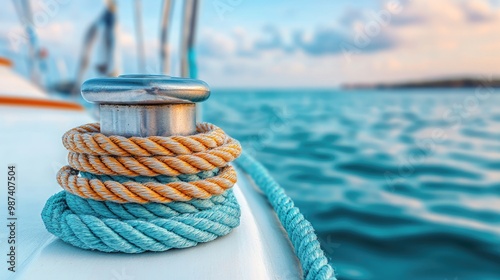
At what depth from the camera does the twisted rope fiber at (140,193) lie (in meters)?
0.74

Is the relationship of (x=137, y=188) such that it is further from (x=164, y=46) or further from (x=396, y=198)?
(x=396, y=198)

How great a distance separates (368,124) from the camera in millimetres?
9141

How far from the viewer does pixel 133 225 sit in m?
0.74

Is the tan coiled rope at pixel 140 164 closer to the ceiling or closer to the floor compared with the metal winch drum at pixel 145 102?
closer to the floor

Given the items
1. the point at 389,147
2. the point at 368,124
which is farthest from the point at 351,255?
the point at 368,124

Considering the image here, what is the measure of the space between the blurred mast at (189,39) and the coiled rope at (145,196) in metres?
1.29

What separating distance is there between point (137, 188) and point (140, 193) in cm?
1

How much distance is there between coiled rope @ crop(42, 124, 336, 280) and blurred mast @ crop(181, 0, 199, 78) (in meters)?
1.29

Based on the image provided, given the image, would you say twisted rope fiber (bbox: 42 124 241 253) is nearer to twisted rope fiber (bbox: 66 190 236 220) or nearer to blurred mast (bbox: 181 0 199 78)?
twisted rope fiber (bbox: 66 190 236 220)

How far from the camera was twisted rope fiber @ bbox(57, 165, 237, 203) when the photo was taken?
738 millimetres

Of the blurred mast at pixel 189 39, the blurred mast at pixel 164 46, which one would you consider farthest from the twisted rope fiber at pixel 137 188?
the blurred mast at pixel 164 46

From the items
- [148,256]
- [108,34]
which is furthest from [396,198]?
[148,256]

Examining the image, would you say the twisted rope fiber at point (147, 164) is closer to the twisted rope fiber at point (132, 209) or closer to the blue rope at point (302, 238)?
the twisted rope fiber at point (132, 209)

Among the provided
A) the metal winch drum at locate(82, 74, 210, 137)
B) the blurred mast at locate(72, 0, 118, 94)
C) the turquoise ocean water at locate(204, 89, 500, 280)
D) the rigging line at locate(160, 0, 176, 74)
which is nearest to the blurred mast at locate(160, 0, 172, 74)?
the rigging line at locate(160, 0, 176, 74)
